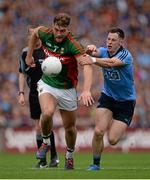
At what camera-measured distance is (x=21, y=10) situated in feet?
83.2

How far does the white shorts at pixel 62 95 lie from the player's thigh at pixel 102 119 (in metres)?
0.46

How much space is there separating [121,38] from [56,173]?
2.78 meters

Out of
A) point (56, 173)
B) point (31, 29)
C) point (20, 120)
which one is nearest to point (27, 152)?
point (20, 120)

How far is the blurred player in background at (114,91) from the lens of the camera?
1216cm

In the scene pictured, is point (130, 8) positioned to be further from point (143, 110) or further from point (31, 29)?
point (31, 29)

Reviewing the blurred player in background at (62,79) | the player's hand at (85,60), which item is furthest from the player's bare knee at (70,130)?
the player's hand at (85,60)

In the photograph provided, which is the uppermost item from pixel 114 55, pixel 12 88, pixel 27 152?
pixel 114 55

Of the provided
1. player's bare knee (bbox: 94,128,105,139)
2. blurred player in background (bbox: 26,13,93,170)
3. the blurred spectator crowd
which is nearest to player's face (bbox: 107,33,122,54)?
blurred player in background (bbox: 26,13,93,170)

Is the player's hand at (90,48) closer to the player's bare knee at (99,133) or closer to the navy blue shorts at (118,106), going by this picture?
the navy blue shorts at (118,106)

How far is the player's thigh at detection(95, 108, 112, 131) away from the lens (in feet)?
39.9

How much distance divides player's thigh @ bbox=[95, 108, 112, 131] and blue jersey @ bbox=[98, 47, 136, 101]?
13.0 inches

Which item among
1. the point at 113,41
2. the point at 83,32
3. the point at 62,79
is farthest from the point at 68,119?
the point at 83,32

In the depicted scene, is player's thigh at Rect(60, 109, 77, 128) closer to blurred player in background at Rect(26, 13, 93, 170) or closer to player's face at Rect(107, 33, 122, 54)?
blurred player in background at Rect(26, 13, 93, 170)

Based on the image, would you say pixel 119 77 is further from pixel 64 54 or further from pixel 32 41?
pixel 32 41
